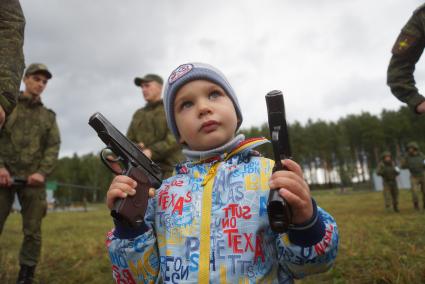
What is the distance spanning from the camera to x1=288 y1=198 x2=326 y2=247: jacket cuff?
136cm

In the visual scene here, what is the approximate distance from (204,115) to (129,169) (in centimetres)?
45

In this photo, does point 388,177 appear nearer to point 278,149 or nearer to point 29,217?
point 29,217

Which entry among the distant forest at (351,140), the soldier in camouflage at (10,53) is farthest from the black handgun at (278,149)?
the distant forest at (351,140)

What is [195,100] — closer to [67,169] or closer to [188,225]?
[188,225]

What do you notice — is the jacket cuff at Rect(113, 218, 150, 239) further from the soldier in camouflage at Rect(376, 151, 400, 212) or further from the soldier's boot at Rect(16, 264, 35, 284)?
the soldier in camouflage at Rect(376, 151, 400, 212)

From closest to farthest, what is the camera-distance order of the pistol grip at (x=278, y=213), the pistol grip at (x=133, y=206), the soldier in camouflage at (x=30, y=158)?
the pistol grip at (x=278, y=213), the pistol grip at (x=133, y=206), the soldier in camouflage at (x=30, y=158)

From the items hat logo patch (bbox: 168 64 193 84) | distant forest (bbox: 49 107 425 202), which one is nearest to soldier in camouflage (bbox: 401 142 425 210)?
hat logo patch (bbox: 168 64 193 84)

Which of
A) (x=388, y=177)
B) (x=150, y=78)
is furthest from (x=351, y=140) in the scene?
(x=150, y=78)

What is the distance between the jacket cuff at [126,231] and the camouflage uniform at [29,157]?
341 cm

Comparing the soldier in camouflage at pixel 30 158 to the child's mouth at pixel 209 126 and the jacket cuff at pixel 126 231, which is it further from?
the child's mouth at pixel 209 126

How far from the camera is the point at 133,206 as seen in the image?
5.00ft

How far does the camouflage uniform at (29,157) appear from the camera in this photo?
14.6 ft

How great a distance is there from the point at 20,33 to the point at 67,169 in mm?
83627

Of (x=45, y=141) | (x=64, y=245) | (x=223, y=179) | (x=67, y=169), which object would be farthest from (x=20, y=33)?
(x=67, y=169)
